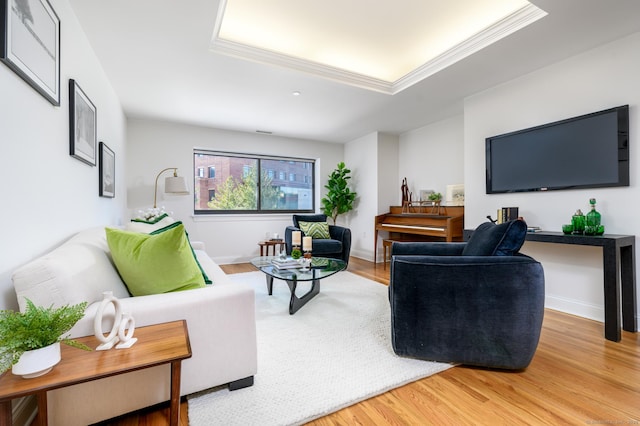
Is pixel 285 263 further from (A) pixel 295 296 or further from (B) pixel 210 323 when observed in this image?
(B) pixel 210 323

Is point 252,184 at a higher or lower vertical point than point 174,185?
higher

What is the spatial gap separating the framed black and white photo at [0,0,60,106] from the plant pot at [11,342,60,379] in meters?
1.07

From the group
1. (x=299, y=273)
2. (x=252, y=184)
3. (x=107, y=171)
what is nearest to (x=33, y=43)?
(x=107, y=171)

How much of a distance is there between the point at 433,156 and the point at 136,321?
4.37m

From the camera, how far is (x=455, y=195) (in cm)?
399

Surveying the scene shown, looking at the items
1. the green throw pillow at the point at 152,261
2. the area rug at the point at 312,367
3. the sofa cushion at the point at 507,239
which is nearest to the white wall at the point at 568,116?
the sofa cushion at the point at 507,239

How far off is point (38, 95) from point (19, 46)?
0.26 metres

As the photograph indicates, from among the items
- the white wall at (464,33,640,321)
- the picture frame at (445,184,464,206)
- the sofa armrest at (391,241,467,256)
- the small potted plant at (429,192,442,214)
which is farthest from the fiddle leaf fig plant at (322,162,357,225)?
the sofa armrest at (391,241,467,256)

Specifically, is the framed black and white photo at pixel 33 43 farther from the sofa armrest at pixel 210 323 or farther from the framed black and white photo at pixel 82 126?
the sofa armrest at pixel 210 323

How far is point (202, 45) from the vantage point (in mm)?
2322

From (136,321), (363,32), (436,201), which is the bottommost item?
(136,321)

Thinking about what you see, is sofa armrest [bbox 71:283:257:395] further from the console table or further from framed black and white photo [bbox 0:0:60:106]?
the console table

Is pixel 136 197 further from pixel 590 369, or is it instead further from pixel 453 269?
pixel 590 369

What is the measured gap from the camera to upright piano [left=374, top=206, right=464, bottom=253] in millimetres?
3580
